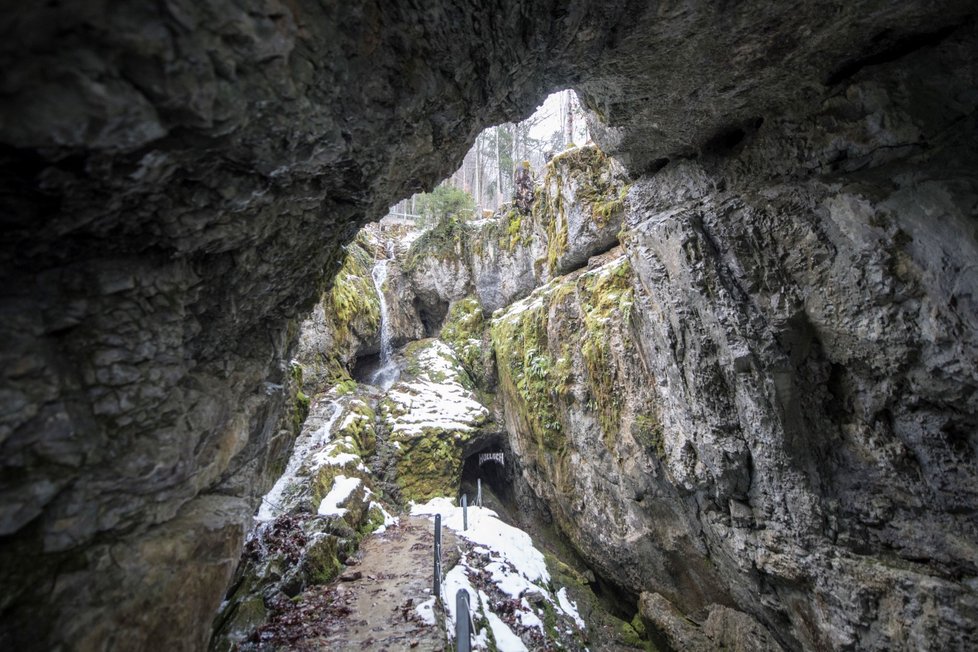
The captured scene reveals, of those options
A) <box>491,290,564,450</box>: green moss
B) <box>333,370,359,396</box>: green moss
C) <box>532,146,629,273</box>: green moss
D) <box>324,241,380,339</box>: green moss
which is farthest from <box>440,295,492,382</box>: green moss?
<box>532,146,629,273</box>: green moss

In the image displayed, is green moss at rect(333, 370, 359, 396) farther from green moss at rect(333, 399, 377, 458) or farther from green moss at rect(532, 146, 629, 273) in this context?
green moss at rect(532, 146, 629, 273)

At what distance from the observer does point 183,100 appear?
250cm

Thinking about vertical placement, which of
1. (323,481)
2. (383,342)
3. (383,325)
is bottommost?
(323,481)

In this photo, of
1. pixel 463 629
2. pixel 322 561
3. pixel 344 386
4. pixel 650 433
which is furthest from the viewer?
pixel 344 386

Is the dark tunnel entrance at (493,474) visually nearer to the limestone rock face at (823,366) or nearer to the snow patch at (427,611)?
the limestone rock face at (823,366)

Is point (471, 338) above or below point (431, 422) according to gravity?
above

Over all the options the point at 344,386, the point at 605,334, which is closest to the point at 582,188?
the point at 605,334

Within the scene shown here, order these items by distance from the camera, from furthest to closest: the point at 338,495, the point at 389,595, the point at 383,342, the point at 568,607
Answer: the point at 383,342
the point at 338,495
the point at 568,607
the point at 389,595

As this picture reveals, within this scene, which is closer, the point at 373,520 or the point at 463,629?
the point at 463,629

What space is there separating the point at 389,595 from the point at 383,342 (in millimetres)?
17014

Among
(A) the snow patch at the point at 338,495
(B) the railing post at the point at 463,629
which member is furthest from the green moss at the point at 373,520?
(B) the railing post at the point at 463,629

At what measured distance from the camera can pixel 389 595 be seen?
7605 mm

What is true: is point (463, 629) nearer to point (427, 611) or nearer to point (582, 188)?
point (427, 611)

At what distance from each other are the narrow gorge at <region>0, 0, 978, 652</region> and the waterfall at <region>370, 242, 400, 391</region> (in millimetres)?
10004
